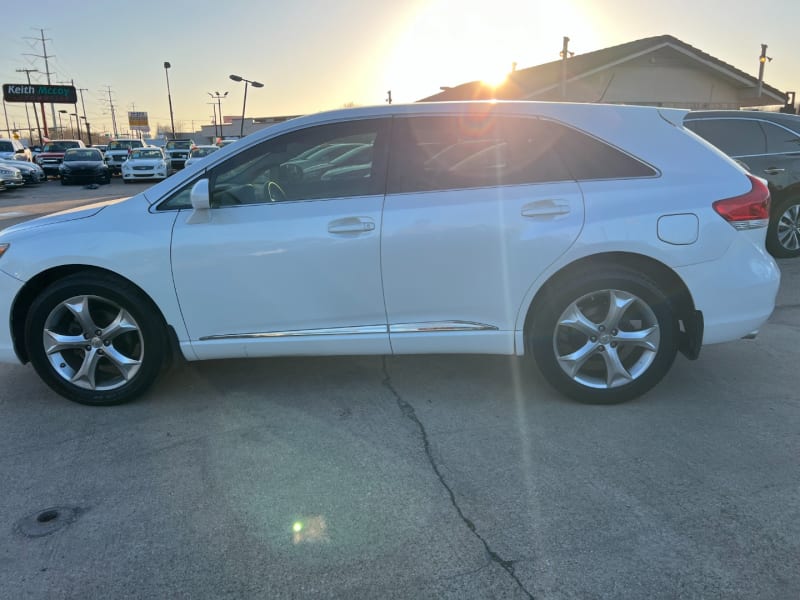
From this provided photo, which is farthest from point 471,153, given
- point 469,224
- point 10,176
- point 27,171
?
→ point 27,171

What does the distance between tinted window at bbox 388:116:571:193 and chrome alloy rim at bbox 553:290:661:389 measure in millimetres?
772

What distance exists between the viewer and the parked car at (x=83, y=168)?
2311cm

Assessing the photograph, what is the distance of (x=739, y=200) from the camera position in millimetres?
3168

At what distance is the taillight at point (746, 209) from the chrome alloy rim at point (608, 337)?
658 mm

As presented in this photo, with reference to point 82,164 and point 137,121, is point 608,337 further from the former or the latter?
point 137,121

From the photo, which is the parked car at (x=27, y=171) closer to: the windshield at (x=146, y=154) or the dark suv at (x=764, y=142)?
the windshield at (x=146, y=154)

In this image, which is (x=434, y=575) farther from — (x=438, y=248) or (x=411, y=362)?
(x=411, y=362)

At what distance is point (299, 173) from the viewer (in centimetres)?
355

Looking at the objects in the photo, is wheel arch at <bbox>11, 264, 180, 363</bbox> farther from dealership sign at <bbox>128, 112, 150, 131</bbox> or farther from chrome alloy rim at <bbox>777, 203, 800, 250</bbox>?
dealership sign at <bbox>128, 112, 150, 131</bbox>

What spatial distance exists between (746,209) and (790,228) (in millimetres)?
5094

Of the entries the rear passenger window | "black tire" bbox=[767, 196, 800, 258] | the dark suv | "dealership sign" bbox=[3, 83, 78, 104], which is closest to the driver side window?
the rear passenger window

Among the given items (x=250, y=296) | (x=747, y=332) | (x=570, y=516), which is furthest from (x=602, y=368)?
(x=250, y=296)

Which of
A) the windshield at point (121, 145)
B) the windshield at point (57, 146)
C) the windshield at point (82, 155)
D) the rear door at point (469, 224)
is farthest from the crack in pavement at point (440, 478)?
the windshield at point (121, 145)

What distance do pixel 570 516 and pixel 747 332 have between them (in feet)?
5.72
